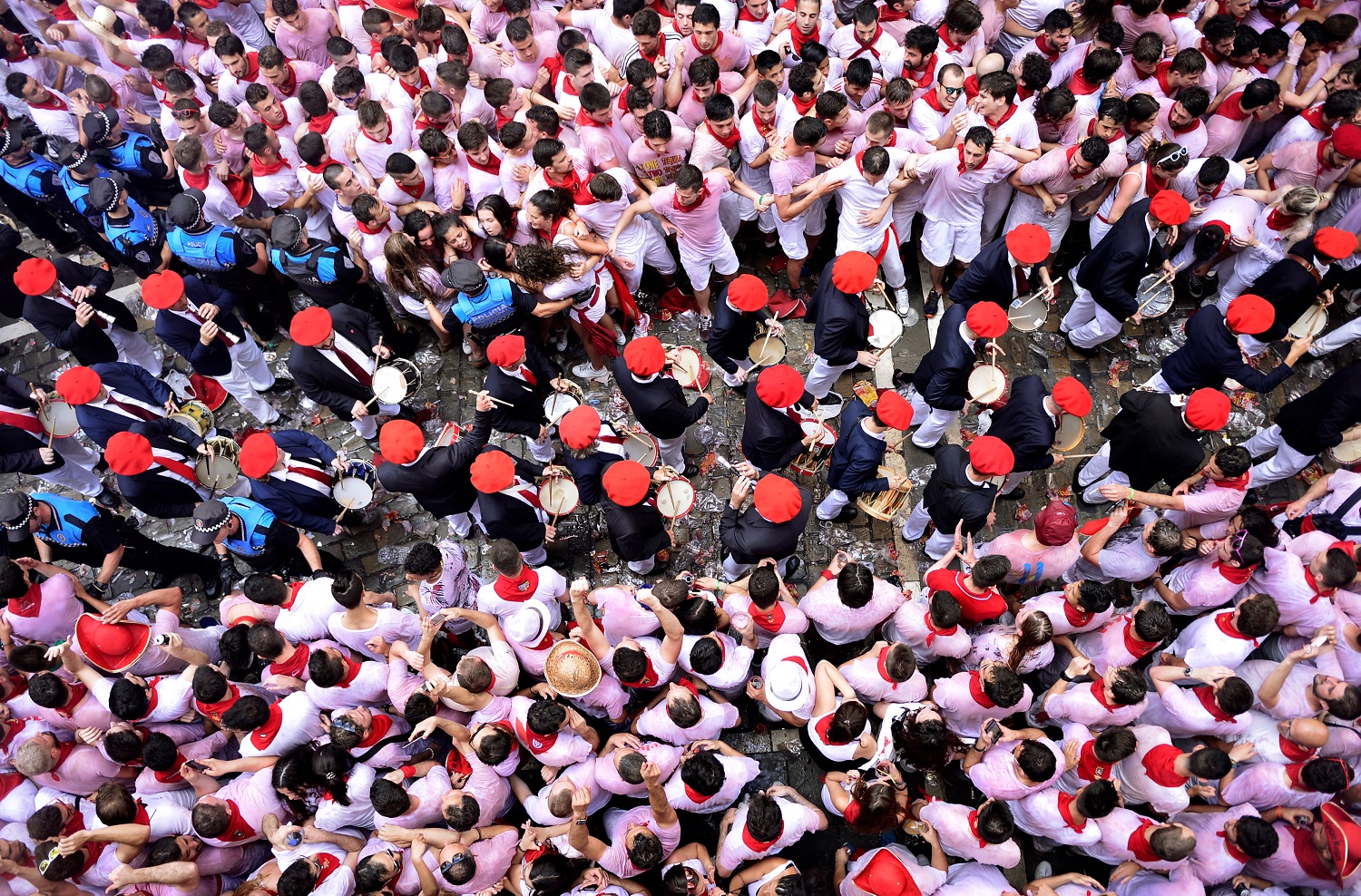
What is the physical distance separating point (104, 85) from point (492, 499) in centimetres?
838

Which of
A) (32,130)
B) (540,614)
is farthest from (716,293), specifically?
(32,130)

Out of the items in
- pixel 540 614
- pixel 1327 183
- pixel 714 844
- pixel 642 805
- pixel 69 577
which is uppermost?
pixel 1327 183

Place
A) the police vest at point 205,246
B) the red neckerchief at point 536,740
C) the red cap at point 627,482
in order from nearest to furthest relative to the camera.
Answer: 1. the red neckerchief at point 536,740
2. the red cap at point 627,482
3. the police vest at point 205,246

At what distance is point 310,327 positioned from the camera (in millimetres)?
7504

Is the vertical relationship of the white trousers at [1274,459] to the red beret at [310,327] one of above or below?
below

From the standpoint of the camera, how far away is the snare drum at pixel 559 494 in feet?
24.5

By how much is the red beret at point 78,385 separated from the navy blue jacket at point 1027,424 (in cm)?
886

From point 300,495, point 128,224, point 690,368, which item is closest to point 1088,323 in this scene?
point 690,368

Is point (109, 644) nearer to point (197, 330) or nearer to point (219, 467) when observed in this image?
point (219, 467)

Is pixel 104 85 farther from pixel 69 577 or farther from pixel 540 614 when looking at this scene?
pixel 540 614

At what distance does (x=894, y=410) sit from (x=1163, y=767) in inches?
132

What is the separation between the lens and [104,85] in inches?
397

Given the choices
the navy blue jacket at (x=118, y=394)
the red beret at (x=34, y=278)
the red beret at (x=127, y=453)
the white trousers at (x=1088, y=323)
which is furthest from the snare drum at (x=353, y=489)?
the white trousers at (x=1088, y=323)

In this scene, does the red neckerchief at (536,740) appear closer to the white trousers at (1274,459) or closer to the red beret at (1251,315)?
the red beret at (1251,315)
